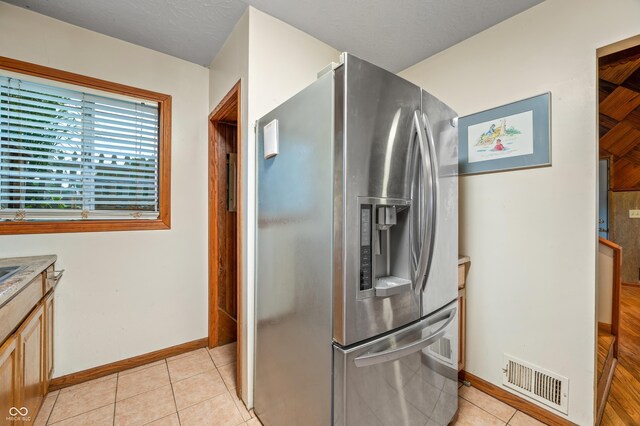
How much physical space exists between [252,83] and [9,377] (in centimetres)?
180

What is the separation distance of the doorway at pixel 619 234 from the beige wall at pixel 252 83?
1.79 meters

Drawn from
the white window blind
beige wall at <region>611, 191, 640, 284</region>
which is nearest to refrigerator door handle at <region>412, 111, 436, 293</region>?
the white window blind

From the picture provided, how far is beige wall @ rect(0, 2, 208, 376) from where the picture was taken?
1861mm

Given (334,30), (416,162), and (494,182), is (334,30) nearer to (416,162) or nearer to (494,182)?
(416,162)

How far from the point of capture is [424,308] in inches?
53.0

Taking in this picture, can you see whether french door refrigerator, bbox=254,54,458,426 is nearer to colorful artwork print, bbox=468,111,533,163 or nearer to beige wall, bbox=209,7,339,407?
beige wall, bbox=209,7,339,407

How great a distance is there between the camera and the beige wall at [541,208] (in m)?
1.51

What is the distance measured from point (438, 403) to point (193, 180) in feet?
7.80

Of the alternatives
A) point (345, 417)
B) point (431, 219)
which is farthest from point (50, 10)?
point (345, 417)

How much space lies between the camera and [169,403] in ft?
5.87

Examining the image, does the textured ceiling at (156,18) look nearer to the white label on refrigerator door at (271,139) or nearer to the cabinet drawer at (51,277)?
the white label on refrigerator door at (271,139)

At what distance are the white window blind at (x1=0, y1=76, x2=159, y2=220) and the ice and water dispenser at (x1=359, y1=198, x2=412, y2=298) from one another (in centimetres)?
195

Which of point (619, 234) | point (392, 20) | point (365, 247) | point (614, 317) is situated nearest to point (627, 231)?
point (619, 234)

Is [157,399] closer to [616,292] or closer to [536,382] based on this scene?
[536,382]
